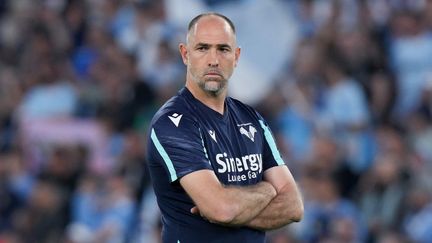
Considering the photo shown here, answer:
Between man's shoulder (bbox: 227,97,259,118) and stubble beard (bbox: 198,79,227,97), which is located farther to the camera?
man's shoulder (bbox: 227,97,259,118)

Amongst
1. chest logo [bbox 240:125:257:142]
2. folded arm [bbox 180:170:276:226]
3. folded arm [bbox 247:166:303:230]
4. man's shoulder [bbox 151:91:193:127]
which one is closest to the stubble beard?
man's shoulder [bbox 151:91:193:127]

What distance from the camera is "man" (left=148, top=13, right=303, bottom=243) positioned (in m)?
6.20

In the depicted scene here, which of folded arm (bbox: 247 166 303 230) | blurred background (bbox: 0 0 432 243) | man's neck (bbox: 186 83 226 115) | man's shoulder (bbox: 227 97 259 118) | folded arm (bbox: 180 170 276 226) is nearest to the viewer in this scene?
folded arm (bbox: 180 170 276 226)

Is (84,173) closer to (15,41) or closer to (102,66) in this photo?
(102,66)

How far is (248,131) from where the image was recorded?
6.59 metres

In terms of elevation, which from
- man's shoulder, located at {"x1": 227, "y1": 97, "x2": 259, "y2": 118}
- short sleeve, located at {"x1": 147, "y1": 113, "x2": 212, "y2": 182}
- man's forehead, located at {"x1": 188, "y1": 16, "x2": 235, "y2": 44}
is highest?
man's forehead, located at {"x1": 188, "y1": 16, "x2": 235, "y2": 44}

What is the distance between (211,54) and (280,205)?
829 mm

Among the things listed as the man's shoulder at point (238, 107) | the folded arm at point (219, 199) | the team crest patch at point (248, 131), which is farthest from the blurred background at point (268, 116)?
the folded arm at point (219, 199)

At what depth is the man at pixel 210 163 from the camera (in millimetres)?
6203

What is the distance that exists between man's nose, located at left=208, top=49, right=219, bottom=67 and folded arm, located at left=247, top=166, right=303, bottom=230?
68cm

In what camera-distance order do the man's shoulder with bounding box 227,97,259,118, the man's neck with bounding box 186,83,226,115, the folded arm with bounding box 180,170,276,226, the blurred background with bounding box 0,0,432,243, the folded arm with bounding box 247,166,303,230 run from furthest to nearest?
1. the blurred background with bounding box 0,0,432,243
2. the man's shoulder with bounding box 227,97,259,118
3. the man's neck with bounding box 186,83,226,115
4. the folded arm with bounding box 247,166,303,230
5. the folded arm with bounding box 180,170,276,226

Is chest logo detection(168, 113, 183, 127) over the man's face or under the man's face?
under

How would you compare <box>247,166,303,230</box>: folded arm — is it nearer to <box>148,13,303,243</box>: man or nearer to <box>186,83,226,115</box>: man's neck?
<box>148,13,303,243</box>: man

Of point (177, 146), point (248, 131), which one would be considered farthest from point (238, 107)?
point (177, 146)
